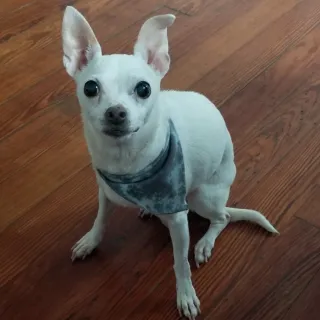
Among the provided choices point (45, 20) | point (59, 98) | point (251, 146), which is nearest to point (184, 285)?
point (251, 146)

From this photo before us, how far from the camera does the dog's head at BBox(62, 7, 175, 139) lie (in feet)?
3.57

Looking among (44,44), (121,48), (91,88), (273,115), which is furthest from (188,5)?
(91,88)

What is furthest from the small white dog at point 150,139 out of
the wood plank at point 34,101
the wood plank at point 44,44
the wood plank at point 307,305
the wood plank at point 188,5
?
the wood plank at point 188,5

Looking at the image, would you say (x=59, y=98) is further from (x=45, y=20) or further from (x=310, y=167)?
(x=310, y=167)

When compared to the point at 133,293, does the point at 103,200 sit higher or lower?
higher

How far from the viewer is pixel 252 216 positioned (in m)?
1.59

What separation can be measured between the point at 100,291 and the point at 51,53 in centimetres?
105

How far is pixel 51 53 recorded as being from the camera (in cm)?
220

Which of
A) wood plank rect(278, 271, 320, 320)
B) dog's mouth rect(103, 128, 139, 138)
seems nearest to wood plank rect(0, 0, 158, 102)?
dog's mouth rect(103, 128, 139, 138)

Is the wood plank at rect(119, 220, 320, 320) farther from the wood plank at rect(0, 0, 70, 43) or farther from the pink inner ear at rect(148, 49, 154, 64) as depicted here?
the wood plank at rect(0, 0, 70, 43)

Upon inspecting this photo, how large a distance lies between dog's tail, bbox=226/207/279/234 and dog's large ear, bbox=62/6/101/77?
620 mm

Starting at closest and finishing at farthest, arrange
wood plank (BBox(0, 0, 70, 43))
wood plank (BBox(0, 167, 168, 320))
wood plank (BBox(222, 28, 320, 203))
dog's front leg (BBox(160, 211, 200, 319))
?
dog's front leg (BBox(160, 211, 200, 319)) → wood plank (BBox(0, 167, 168, 320)) → wood plank (BBox(222, 28, 320, 203)) → wood plank (BBox(0, 0, 70, 43))

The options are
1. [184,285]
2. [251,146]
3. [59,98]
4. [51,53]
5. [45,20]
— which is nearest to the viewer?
[184,285]

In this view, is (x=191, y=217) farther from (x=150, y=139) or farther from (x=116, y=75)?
(x=116, y=75)
